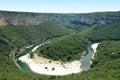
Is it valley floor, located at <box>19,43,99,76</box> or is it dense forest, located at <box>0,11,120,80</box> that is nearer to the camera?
dense forest, located at <box>0,11,120,80</box>

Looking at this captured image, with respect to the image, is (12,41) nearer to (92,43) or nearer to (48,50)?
(48,50)

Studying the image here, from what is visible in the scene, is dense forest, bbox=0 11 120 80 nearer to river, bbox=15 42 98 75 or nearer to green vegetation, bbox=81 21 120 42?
green vegetation, bbox=81 21 120 42

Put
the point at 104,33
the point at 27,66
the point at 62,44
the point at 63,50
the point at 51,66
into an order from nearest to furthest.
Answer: the point at 51,66
the point at 27,66
the point at 63,50
the point at 62,44
the point at 104,33

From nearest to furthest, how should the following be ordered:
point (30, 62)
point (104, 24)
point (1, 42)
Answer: point (30, 62), point (1, 42), point (104, 24)

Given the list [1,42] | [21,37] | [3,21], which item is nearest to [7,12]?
[3,21]

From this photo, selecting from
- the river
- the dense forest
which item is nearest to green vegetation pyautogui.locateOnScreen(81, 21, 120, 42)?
the dense forest

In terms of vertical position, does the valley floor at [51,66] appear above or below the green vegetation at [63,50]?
below

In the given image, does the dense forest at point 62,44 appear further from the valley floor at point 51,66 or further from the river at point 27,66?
the valley floor at point 51,66

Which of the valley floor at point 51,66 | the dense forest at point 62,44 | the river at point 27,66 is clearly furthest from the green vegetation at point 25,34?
the valley floor at point 51,66

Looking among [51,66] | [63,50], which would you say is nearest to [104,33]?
[63,50]

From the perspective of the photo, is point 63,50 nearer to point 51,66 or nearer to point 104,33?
point 51,66

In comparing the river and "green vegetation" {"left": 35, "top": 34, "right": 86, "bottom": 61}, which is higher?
"green vegetation" {"left": 35, "top": 34, "right": 86, "bottom": 61}
